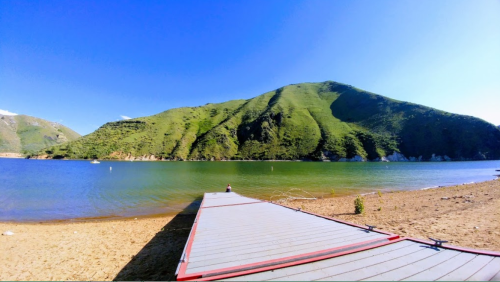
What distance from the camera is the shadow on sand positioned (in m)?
7.46

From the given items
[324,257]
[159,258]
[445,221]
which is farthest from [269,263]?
[445,221]

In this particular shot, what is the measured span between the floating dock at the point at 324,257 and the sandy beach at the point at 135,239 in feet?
11.1

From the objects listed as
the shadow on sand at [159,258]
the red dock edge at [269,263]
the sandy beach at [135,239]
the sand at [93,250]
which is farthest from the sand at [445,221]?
the sand at [93,250]

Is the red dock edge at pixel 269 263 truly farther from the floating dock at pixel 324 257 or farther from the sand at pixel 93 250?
the sand at pixel 93 250

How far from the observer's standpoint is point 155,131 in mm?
199250

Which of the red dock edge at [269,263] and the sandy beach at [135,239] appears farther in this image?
the sandy beach at [135,239]

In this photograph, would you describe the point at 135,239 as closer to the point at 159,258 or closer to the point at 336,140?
Result: the point at 159,258

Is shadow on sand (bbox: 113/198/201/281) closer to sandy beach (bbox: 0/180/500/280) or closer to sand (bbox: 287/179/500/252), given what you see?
sandy beach (bbox: 0/180/500/280)

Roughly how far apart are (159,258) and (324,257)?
24.4 ft

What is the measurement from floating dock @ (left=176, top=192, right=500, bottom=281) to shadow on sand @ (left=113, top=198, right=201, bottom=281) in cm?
223

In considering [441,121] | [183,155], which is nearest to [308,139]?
[441,121]

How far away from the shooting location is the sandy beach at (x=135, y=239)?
7900 mm

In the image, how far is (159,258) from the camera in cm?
892

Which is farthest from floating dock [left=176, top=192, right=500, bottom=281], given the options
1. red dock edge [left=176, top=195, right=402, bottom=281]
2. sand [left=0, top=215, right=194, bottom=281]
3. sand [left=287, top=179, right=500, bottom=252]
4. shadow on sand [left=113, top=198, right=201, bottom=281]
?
sand [left=287, top=179, right=500, bottom=252]
